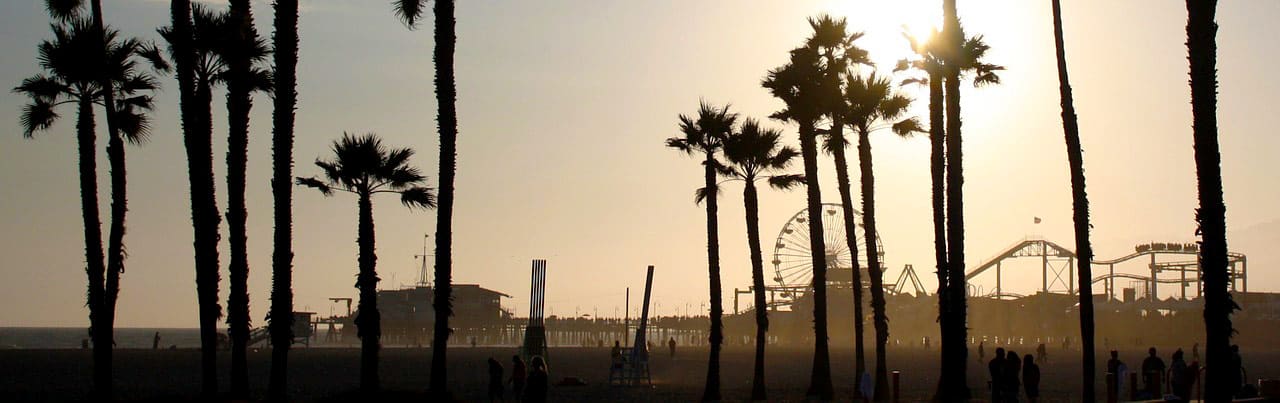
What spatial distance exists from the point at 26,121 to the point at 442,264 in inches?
394

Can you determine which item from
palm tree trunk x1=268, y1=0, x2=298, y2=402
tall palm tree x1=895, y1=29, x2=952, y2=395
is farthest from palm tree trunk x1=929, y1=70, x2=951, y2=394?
palm tree trunk x1=268, y1=0, x2=298, y2=402

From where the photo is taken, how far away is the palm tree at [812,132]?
109ft

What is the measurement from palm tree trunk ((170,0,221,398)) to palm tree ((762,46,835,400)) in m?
14.9

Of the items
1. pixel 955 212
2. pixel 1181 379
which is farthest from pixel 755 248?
pixel 1181 379

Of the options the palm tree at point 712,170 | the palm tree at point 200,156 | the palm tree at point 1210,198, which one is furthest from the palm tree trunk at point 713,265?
the palm tree at point 1210,198

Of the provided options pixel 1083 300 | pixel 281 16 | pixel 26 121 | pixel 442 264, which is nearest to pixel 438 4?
pixel 281 16

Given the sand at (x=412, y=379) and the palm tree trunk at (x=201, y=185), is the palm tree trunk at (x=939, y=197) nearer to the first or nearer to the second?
the sand at (x=412, y=379)

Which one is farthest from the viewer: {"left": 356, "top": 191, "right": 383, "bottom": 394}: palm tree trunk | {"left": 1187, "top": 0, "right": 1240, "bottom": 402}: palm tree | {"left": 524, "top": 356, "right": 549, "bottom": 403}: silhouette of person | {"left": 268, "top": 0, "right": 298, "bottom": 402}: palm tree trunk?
{"left": 356, "top": 191, "right": 383, "bottom": 394}: palm tree trunk

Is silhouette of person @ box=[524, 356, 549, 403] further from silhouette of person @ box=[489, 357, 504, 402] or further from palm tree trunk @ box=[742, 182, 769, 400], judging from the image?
palm tree trunk @ box=[742, 182, 769, 400]

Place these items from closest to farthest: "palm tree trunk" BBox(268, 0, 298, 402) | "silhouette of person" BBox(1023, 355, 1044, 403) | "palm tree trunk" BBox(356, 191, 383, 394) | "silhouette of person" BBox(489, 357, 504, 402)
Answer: "palm tree trunk" BBox(268, 0, 298, 402)
"silhouette of person" BBox(1023, 355, 1044, 403)
"silhouette of person" BBox(489, 357, 504, 402)
"palm tree trunk" BBox(356, 191, 383, 394)

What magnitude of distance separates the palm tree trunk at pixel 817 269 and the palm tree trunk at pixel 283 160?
14099 millimetres

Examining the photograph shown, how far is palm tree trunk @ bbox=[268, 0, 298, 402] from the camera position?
74.4 feet

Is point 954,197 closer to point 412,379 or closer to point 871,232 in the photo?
point 871,232

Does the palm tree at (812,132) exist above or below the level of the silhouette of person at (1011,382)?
above
